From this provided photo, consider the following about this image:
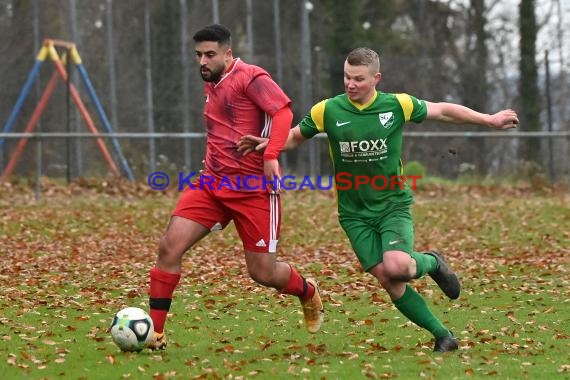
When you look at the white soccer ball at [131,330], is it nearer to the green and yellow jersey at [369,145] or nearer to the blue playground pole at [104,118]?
the green and yellow jersey at [369,145]

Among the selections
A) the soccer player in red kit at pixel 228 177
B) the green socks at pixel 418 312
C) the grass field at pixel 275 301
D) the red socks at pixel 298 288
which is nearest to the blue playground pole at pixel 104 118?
the grass field at pixel 275 301

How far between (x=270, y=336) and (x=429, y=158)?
17.8m

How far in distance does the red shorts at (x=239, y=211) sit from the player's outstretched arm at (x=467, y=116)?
1.20 m

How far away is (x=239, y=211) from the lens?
8.21m

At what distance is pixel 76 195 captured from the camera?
2211 centimetres

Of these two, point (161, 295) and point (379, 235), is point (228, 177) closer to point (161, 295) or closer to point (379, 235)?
point (161, 295)

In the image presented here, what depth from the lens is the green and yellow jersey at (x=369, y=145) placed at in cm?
806

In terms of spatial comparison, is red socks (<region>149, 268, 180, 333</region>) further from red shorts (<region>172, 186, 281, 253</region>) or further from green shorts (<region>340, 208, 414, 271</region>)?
green shorts (<region>340, 208, 414, 271</region>)

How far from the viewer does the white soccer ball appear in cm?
780

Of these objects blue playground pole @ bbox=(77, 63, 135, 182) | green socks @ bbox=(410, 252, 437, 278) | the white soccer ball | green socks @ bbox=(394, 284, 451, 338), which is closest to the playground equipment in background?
blue playground pole @ bbox=(77, 63, 135, 182)

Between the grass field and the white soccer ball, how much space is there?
94mm

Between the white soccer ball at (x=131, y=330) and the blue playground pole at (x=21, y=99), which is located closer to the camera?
the white soccer ball at (x=131, y=330)

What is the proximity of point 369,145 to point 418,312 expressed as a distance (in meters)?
1.14

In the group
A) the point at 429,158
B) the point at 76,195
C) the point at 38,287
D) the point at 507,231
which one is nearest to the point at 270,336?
the point at 38,287
